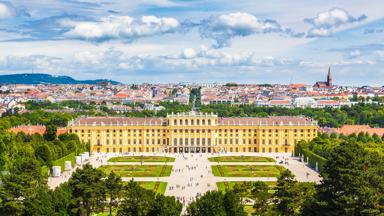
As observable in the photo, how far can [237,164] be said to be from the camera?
2918 inches

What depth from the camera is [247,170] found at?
67.4m

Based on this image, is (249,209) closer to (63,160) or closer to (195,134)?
(63,160)

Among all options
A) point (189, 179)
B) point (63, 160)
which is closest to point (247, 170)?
point (189, 179)

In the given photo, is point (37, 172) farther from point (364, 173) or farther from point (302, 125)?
point (302, 125)

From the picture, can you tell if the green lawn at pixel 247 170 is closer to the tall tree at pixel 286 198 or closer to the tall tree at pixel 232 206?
the tall tree at pixel 286 198

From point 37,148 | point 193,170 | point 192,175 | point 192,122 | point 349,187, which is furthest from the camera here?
point 192,122

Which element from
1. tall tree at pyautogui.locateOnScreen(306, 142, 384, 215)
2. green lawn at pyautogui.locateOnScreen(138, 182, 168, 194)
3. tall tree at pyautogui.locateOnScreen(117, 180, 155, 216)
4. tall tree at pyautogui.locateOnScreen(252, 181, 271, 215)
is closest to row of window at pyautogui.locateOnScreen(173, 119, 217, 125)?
green lawn at pyautogui.locateOnScreen(138, 182, 168, 194)

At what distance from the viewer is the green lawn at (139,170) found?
63.7 meters

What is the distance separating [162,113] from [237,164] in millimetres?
60086

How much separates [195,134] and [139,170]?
2570cm

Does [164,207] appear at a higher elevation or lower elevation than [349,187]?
lower

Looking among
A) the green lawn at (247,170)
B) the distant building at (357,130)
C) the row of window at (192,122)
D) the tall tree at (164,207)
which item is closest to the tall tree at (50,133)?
the row of window at (192,122)

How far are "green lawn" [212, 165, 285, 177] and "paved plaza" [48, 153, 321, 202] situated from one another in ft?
3.81

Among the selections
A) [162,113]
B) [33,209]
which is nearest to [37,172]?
[33,209]
